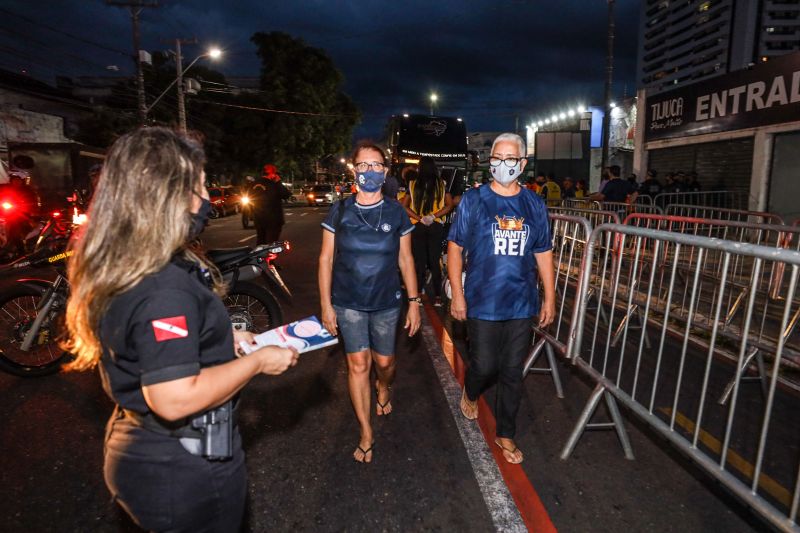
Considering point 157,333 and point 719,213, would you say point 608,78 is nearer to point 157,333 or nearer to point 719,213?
point 719,213

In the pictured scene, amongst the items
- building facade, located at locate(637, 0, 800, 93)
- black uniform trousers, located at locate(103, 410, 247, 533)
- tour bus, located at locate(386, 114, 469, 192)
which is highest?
building facade, located at locate(637, 0, 800, 93)

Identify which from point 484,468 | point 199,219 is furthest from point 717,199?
point 199,219

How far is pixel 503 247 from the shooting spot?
3.45 meters

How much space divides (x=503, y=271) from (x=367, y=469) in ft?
5.10

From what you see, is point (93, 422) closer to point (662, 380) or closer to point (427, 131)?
point (662, 380)

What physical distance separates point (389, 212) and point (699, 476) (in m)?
2.57

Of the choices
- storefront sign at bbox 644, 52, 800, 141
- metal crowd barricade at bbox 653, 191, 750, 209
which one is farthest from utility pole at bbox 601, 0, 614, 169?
metal crowd barricade at bbox 653, 191, 750, 209

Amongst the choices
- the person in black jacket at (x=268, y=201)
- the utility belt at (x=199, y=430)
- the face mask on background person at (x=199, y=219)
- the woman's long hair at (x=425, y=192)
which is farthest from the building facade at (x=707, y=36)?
the utility belt at (x=199, y=430)

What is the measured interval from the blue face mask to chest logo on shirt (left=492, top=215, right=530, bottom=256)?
A: 0.81 meters

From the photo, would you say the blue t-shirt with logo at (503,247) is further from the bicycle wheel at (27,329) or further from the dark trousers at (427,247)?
the bicycle wheel at (27,329)

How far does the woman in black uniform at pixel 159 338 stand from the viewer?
54.2 inches

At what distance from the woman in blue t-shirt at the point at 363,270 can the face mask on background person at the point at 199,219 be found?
1762 millimetres

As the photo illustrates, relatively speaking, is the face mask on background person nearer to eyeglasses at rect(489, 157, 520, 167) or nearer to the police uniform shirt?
the police uniform shirt

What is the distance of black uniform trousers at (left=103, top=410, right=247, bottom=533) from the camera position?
150 centimetres
